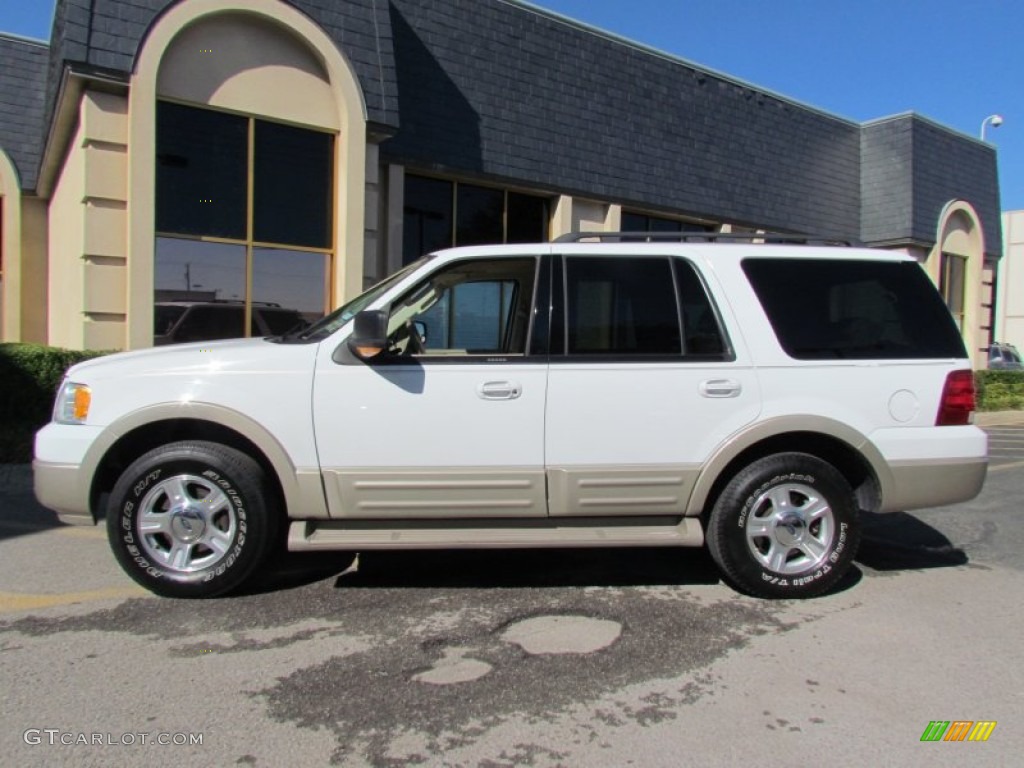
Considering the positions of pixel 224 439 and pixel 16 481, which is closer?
pixel 224 439

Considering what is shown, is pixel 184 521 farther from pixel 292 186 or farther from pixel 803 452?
pixel 292 186

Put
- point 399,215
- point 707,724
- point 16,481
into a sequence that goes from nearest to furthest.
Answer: point 707,724 → point 16,481 → point 399,215

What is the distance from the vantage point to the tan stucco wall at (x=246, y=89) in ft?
27.0

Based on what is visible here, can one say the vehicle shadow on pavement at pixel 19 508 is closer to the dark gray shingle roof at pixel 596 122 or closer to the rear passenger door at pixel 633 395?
the rear passenger door at pixel 633 395

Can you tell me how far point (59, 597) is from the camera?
169 inches

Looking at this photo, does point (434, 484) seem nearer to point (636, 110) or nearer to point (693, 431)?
point (693, 431)

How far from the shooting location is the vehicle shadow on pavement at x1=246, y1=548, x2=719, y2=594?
4566 mm

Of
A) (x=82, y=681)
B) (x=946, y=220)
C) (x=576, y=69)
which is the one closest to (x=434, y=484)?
(x=82, y=681)

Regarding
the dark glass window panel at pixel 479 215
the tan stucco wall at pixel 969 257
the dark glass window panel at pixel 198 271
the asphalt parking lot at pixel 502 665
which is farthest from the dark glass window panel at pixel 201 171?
the tan stucco wall at pixel 969 257

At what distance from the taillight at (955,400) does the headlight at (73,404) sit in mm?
4795

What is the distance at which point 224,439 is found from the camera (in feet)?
13.9

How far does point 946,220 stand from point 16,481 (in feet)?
60.7

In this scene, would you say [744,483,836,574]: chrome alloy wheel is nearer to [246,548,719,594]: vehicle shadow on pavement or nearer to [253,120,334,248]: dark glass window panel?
[246,548,719,594]: vehicle shadow on pavement

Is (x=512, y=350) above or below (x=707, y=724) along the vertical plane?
above
